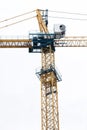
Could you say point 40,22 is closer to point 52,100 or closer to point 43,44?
point 43,44

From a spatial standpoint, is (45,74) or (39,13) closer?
(45,74)

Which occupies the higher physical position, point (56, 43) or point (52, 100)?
point (56, 43)

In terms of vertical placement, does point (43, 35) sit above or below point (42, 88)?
above

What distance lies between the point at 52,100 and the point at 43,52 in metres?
8.27

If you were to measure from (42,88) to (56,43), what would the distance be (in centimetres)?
831

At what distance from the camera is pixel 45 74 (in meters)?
131

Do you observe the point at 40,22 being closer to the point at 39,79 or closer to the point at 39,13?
the point at 39,13

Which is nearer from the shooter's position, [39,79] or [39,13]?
[39,79]

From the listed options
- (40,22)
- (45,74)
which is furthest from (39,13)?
(45,74)

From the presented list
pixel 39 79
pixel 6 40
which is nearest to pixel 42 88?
pixel 39 79

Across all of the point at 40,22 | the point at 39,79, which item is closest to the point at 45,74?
the point at 39,79

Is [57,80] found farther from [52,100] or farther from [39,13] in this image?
[39,13]

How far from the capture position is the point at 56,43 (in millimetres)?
135125

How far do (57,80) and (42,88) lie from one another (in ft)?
8.72
